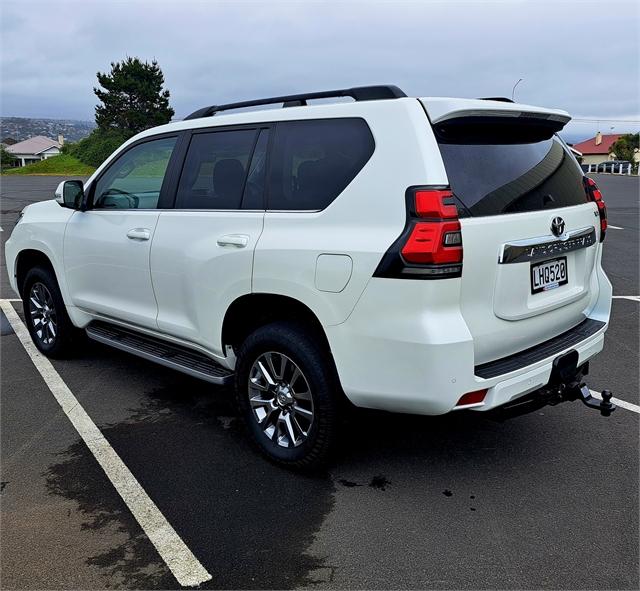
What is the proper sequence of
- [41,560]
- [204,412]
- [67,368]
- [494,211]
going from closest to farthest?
[41,560], [494,211], [204,412], [67,368]

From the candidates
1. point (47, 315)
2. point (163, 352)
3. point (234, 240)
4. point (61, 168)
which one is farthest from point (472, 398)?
point (61, 168)

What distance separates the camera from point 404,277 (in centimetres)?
269

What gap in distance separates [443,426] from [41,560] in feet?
7.89

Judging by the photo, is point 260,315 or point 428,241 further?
point 260,315

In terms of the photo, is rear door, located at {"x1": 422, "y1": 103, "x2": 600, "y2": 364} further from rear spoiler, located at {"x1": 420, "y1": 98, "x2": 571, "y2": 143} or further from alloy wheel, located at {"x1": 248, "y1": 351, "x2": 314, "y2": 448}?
alloy wheel, located at {"x1": 248, "y1": 351, "x2": 314, "y2": 448}

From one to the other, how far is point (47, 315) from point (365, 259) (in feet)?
11.9

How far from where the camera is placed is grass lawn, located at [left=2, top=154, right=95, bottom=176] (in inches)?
1891

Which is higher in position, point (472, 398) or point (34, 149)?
point (34, 149)

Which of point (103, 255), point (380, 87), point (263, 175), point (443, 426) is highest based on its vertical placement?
point (380, 87)

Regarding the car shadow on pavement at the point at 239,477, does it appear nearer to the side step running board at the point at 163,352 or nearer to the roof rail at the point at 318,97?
the side step running board at the point at 163,352

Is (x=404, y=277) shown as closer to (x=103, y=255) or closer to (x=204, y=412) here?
(x=204, y=412)

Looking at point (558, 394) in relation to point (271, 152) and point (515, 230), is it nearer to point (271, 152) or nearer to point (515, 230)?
point (515, 230)

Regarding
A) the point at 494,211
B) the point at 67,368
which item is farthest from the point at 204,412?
the point at 494,211

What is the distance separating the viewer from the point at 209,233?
359cm
